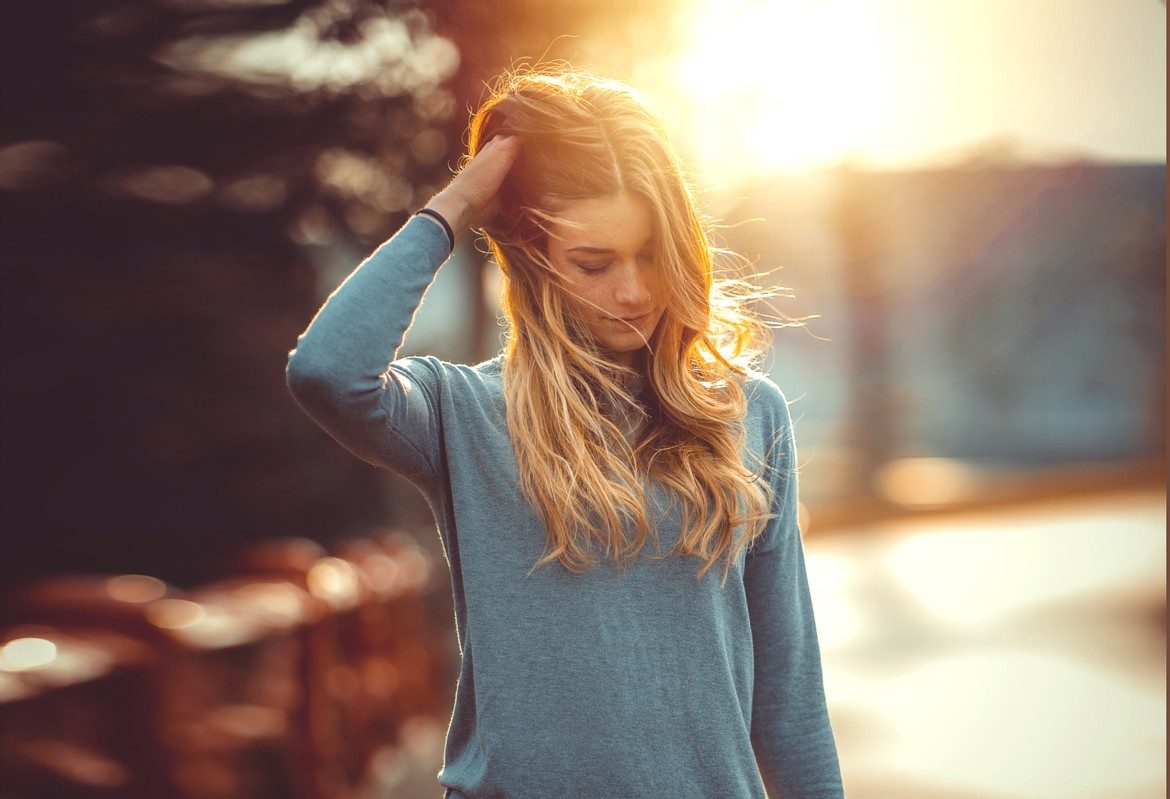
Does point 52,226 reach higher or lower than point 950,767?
higher

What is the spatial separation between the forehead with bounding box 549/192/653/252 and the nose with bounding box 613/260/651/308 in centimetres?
3

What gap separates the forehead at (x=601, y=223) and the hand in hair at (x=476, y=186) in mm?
131

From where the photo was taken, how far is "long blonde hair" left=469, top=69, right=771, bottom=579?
6.76 feet

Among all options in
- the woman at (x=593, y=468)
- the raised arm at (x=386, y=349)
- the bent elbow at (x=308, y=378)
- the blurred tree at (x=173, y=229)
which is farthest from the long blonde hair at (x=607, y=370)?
the blurred tree at (x=173, y=229)

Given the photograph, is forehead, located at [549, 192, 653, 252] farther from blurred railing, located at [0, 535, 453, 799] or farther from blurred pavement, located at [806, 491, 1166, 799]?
blurred pavement, located at [806, 491, 1166, 799]

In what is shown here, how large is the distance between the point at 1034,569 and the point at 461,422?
1382 centimetres

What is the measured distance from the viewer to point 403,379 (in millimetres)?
2070

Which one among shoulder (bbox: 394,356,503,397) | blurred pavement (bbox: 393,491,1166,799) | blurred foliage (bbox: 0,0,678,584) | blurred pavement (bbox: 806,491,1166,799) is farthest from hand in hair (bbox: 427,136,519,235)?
blurred pavement (bbox: 806,491,1166,799)

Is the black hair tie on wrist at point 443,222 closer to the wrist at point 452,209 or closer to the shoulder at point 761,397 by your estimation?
the wrist at point 452,209

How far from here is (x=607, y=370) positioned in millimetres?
2273

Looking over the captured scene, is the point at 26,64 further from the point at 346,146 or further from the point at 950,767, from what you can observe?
the point at 950,767

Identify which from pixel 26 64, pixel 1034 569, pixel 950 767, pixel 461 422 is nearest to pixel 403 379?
pixel 461 422

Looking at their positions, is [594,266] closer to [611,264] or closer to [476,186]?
[611,264]

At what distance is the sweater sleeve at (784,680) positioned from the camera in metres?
2.25
